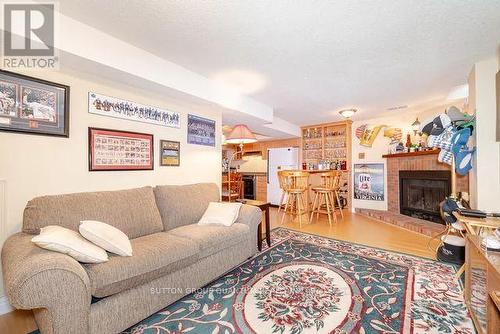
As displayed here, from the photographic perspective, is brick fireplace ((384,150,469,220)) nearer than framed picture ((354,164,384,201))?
Yes

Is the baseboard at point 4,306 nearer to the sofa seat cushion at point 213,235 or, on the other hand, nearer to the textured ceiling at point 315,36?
the sofa seat cushion at point 213,235

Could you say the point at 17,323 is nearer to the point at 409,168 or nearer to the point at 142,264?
the point at 142,264

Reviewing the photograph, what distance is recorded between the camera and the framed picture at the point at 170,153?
2777 mm

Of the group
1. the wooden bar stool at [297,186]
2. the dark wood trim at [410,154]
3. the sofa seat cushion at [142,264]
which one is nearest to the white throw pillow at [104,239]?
the sofa seat cushion at [142,264]

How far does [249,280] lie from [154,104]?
2.21 metres

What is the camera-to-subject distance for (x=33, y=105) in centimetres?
182

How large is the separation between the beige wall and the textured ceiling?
51 centimetres

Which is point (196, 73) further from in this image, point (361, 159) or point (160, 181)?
Answer: point (361, 159)

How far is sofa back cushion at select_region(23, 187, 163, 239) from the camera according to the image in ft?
5.39

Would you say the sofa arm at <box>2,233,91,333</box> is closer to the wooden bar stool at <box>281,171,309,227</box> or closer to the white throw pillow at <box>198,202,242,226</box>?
the white throw pillow at <box>198,202,242,226</box>

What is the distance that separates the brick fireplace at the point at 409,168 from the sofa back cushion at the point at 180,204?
381 centimetres

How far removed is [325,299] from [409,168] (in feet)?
12.4

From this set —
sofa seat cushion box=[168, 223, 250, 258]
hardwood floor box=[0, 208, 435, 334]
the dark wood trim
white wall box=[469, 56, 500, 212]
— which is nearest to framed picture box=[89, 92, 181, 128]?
sofa seat cushion box=[168, 223, 250, 258]

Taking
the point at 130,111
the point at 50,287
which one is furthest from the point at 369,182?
the point at 50,287
